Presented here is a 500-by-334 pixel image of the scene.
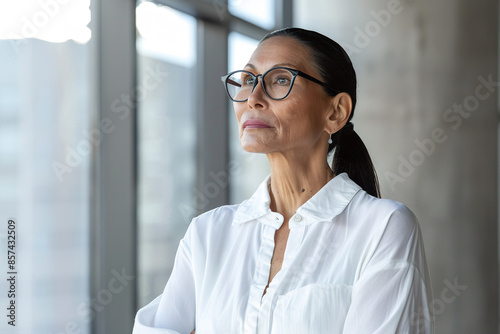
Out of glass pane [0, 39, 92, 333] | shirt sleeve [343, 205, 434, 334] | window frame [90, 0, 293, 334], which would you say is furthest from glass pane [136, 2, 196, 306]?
shirt sleeve [343, 205, 434, 334]

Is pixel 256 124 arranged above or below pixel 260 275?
above

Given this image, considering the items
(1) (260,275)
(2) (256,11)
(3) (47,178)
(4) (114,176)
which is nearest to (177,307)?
(1) (260,275)

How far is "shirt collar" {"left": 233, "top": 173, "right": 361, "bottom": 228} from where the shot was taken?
1.27 meters

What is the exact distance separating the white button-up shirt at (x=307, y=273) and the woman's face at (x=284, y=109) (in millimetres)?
152

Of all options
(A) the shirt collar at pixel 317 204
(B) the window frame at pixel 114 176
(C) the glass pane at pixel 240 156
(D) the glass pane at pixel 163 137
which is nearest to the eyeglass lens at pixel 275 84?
(A) the shirt collar at pixel 317 204

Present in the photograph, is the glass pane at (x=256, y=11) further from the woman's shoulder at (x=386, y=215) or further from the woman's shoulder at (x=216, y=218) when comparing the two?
the woman's shoulder at (x=386, y=215)

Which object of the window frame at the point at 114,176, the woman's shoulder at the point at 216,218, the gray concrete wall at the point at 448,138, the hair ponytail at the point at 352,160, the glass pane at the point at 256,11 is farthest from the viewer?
the gray concrete wall at the point at 448,138

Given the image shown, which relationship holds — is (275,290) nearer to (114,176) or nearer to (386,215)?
(386,215)

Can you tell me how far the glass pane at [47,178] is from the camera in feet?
6.69

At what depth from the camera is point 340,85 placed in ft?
4.44

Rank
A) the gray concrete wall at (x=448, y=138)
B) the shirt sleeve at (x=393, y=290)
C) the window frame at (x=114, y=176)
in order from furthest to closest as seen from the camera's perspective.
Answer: the gray concrete wall at (x=448, y=138), the window frame at (x=114, y=176), the shirt sleeve at (x=393, y=290)

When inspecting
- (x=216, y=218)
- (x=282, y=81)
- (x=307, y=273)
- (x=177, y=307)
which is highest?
(x=282, y=81)

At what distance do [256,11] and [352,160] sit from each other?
245 centimetres

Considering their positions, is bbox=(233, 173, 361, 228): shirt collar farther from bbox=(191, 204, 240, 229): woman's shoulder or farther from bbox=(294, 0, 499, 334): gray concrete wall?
bbox=(294, 0, 499, 334): gray concrete wall
